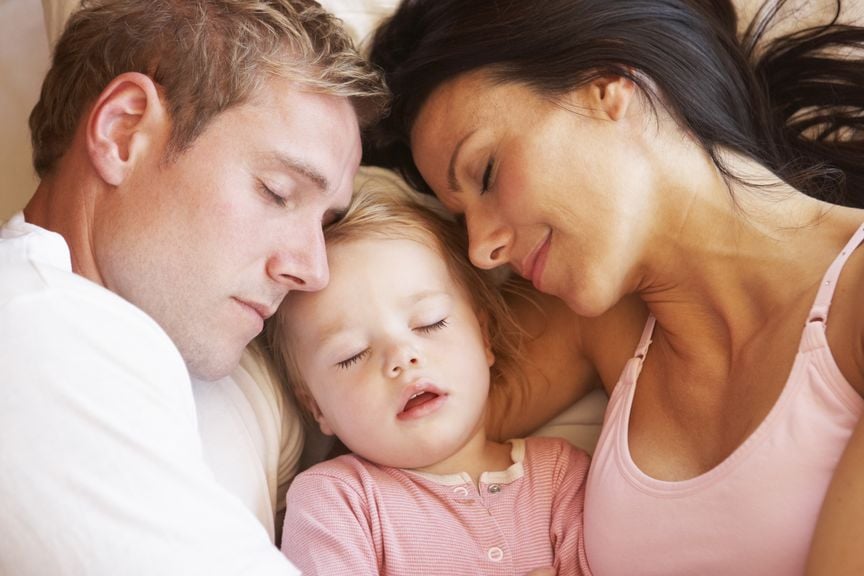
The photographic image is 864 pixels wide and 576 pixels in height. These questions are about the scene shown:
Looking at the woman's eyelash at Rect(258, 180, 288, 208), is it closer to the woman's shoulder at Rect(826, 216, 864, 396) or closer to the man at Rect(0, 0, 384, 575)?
the man at Rect(0, 0, 384, 575)

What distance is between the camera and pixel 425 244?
1672 mm

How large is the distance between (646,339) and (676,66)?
50cm

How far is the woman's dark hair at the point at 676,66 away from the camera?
1479 mm

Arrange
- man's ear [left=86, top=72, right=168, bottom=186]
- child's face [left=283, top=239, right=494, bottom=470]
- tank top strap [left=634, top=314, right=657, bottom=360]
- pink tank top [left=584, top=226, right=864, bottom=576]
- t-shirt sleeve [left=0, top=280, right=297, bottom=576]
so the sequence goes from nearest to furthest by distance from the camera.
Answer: t-shirt sleeve [left=0, top=280, right=297, bottom=576], pink tank top [left=584, top=226, right=864, bottom=576], man's ear [left=86, top=72, right=168, bottom=186], child's face [left=283, top=239, right=494, bottom=470], tank top strap [left=634, top=314, right=657, bottom=360]

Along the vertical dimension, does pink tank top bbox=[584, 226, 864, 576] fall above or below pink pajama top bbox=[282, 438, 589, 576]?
above

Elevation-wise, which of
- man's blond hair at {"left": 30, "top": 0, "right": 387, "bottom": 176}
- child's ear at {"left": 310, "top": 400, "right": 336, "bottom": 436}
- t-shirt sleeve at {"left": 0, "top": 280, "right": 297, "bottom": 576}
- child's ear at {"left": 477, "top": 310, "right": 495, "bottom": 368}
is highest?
man's blond hair at {"left": 30, "top": 0, "right": 387, "bottom": 176}

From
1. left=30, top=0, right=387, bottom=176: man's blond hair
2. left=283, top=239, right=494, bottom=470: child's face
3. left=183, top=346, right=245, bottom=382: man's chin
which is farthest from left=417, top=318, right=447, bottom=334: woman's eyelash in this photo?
left=30, top=0, right=387, bottom=176: man's blond hair

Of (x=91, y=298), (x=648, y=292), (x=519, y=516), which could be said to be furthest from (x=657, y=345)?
→ (x=91, y=298)

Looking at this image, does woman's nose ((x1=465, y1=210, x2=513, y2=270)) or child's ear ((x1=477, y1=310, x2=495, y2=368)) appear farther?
child's ear ((x1=477, y1=310, x2=495, y2=368))

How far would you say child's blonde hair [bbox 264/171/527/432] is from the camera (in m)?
1.65

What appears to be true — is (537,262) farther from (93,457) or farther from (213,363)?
(93,457)

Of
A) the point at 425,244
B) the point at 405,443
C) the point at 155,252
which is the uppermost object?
the point at 155,252

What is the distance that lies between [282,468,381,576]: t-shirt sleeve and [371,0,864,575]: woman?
15.7 inches

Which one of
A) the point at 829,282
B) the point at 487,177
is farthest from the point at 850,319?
the point at 487,177
